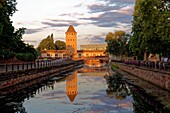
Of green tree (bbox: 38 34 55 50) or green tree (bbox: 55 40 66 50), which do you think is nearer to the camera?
green tree (bbox: 38 34 55 50)

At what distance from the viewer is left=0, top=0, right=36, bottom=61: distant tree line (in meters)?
43.9

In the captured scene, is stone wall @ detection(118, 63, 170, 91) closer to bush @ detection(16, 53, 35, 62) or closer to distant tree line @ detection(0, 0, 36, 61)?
distant tree line @ detection(0, 0, 36, 61)

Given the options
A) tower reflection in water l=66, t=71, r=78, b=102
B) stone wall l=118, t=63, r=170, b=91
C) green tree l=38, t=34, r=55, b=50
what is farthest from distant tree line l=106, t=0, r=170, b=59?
green tree l=38, t=34, r=55, b=50

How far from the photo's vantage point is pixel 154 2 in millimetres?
33562

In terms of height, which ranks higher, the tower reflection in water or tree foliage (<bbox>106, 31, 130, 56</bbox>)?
tree foliage (<bbox>106, 31, 130, 56</bbox>)

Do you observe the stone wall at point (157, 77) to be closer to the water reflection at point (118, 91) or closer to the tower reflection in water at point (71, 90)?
the water reflection at point (118, 91)

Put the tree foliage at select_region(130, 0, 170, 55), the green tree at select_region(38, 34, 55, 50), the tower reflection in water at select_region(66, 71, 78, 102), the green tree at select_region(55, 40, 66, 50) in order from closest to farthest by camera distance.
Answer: the tower reflection in water at select_region(66, 71, 78, 102), the tree foliage at select_region(130, 0, 170, 55), the green tree at select_region(38, 34, 55, 50), the green tree at select_region(55, 40, 66, 50)

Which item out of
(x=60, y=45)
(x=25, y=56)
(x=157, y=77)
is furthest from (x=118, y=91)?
(x=60, y=45)

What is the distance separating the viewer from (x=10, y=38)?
47656 millimetres

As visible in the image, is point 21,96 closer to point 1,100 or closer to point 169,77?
point 1,100

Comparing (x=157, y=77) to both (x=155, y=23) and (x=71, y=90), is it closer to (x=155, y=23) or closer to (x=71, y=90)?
(x=155, y=23)

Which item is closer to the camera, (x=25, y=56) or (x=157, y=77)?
(x=157, y=77)

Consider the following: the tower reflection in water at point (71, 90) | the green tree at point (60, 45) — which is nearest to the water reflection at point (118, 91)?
the tower reflection in water at point (71, 90)

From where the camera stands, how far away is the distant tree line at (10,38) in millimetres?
43906
